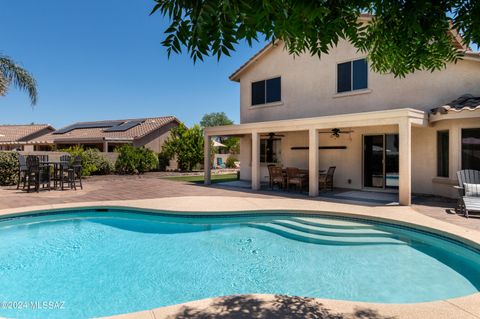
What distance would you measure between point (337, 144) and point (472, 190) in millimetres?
6791

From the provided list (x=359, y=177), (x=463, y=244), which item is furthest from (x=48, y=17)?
(x=463, y=244)

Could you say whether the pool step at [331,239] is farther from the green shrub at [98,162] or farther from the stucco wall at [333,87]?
the green shrub at [98,162]

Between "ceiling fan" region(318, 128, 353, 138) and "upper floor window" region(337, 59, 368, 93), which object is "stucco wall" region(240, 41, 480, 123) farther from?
"ceiling fan" region(318, 128, 353, 138)

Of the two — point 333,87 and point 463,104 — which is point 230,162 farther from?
point 463,104

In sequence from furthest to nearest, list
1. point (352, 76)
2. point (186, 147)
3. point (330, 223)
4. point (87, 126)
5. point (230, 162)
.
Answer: point (87, 126), point (230, 162), point (186, 147), point (352, 76), point (330, 223)

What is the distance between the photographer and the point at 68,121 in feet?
146

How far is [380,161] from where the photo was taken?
46.4ft

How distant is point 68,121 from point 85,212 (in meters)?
40.2

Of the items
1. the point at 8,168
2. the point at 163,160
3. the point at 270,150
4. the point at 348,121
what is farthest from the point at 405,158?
the point at 163,160

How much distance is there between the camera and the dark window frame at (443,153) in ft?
39.4

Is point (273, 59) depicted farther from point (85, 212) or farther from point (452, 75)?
point (85, 212)

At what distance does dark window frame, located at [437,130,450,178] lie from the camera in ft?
39.4

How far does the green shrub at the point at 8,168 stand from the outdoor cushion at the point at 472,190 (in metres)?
21.7

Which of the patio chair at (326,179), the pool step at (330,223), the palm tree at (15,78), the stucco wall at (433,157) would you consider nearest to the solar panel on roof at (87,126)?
the palm tree at (15,78)
